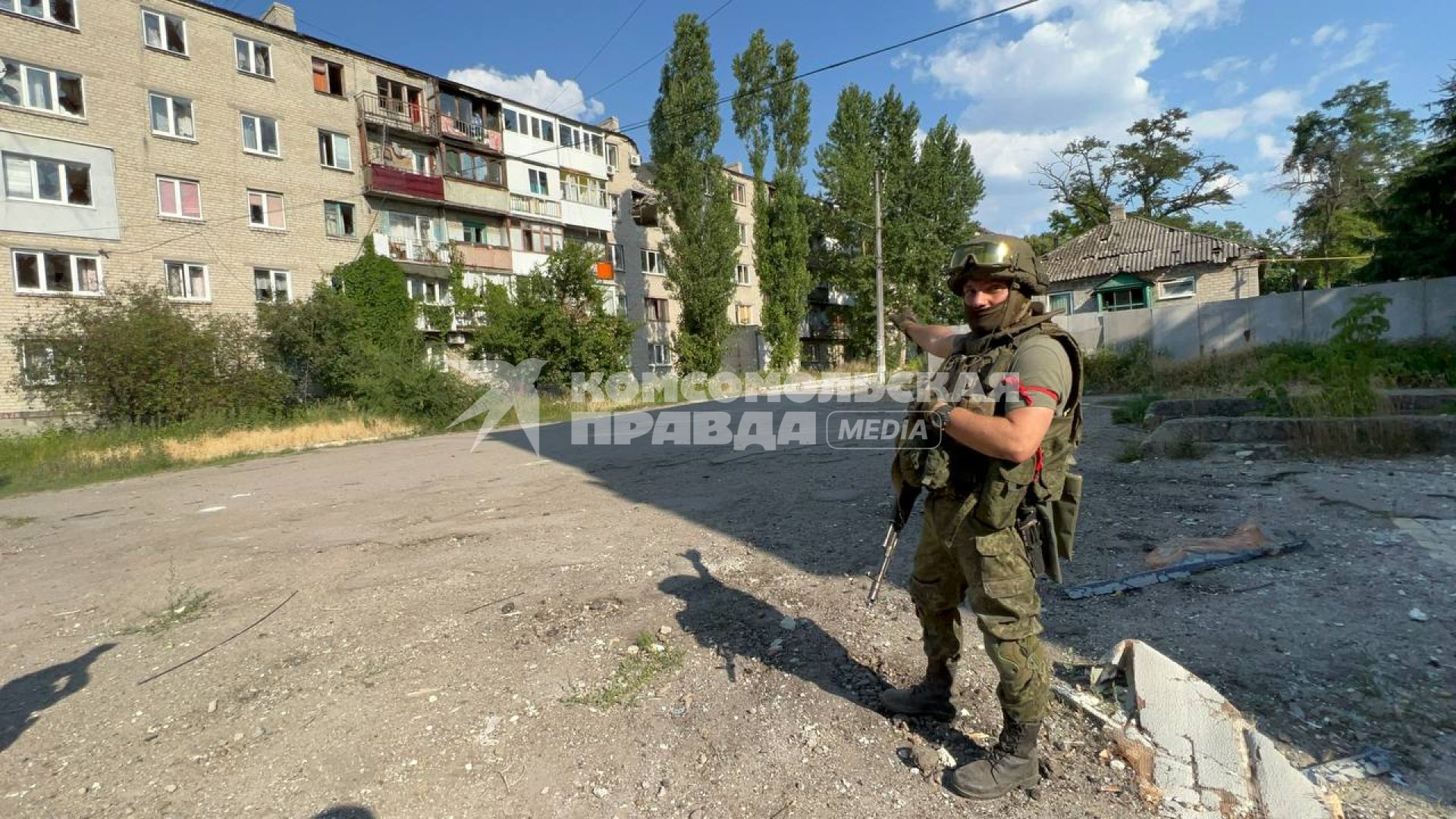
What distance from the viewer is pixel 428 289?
87.2 feet

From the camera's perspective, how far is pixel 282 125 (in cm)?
2264

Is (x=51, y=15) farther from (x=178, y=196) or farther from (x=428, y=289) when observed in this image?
(x=428, y=289)

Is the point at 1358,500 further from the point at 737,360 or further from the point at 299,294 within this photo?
the point at 737,360

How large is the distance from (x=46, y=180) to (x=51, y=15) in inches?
178

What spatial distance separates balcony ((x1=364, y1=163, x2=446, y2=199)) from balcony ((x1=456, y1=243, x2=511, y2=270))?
2.19 meters

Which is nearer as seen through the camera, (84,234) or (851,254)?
(84,234)

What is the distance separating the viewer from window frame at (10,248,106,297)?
17375mm

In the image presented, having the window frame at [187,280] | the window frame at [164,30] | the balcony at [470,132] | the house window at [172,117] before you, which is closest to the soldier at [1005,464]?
the window frame at [187,280]

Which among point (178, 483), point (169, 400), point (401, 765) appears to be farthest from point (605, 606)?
point (169, 400)

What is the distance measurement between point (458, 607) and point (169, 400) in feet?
57.9

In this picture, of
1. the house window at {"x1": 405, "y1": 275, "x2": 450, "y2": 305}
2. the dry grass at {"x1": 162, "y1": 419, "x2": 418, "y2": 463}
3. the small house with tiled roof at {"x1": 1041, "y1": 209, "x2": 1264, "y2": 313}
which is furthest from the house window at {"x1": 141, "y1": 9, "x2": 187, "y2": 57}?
the small house with tiled roof at {"x1": 1041, "y1": 209, "x2": 1264, "y2": 313}

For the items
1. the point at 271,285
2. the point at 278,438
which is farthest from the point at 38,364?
the point at 271,285

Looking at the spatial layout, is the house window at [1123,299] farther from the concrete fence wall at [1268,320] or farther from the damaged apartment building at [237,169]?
the damaged apartment building at [237,169]

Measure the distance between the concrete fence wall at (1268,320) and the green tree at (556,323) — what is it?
→ 51.3 ft
